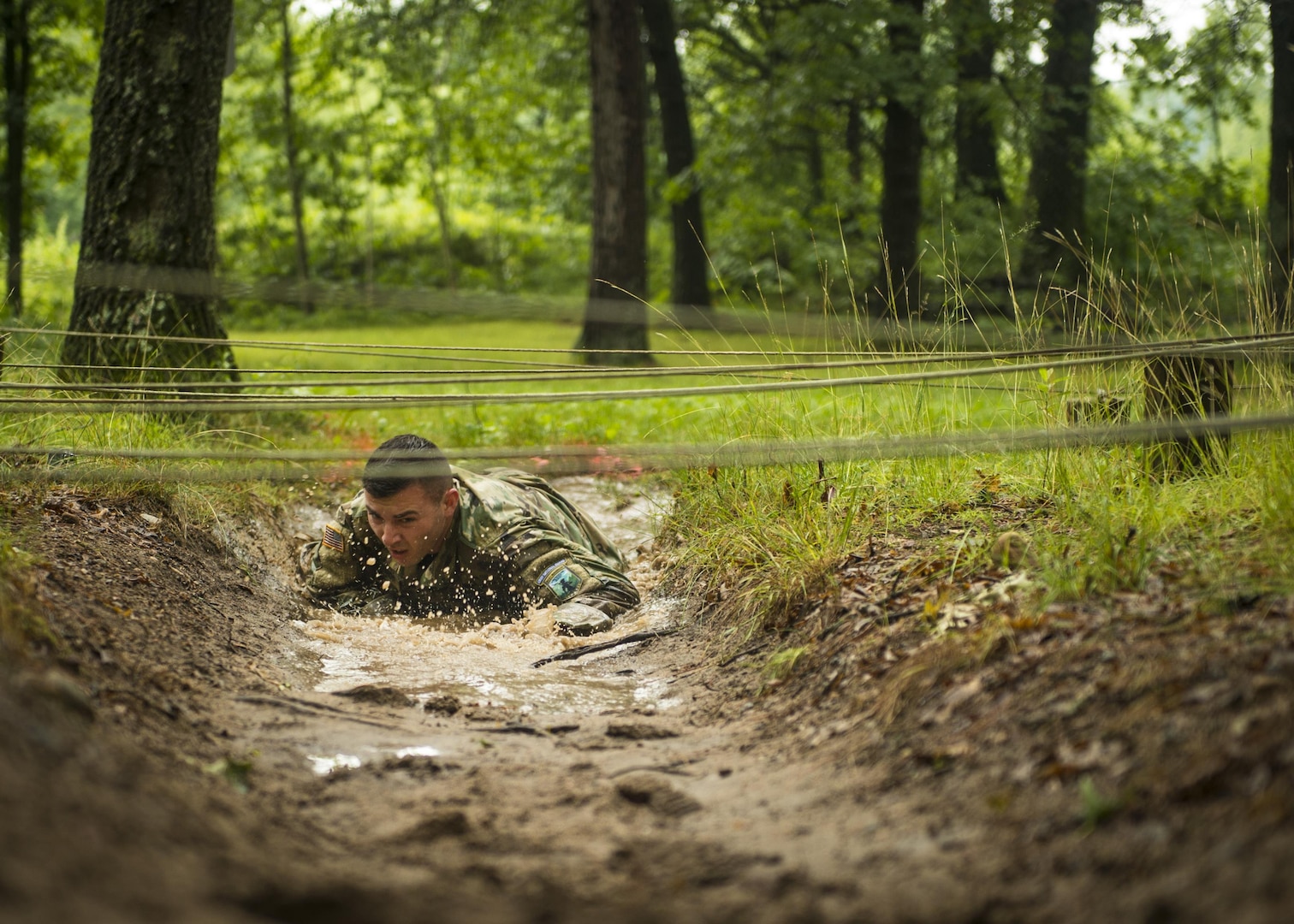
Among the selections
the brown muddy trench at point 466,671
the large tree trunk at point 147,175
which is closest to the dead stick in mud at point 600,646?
the brown muddy trench at point 466,671

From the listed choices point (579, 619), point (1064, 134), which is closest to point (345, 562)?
point (579, 619)

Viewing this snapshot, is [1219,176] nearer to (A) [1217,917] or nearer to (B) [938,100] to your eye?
(B) [938,100]

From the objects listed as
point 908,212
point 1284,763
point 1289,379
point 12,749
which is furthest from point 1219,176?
point 12,749

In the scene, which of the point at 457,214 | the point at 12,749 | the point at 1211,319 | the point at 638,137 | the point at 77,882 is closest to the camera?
the point at 77,882

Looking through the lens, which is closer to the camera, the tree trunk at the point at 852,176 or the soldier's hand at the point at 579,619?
the soldier's hand at the point at 579,619

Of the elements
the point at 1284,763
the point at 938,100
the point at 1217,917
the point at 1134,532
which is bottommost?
the point at 1217,917

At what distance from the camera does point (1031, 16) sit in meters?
13.2

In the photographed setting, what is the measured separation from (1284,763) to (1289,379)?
98.1 inches

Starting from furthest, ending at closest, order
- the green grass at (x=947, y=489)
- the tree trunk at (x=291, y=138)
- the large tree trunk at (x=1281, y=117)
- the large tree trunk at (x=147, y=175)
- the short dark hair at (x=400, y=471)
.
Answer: the tree trunk at (x=291, y=138) < the large tree trunk at (x=1281, y=117) < the large tree trunk at (x=147, y=175) < the short dark hair at (x=400, y=471) < the green grass at (x=947, y=489)

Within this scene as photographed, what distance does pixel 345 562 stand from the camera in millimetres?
5555

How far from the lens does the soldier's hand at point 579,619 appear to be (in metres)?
4.80

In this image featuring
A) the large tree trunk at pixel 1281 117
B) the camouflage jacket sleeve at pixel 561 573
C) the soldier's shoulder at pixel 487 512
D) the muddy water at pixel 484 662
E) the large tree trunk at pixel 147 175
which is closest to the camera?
the muddy water at pixel 484 662

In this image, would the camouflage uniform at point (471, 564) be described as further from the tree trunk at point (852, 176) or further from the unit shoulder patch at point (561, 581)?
the tree trunk at point (852, 176)

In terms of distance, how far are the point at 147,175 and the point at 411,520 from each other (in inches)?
116
